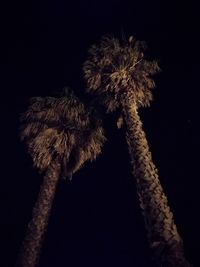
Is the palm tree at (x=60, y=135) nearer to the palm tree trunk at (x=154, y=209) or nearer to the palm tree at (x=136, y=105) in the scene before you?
the palm tree at (x=136, y=105)

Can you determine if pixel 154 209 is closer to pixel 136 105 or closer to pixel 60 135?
pixel 136 105

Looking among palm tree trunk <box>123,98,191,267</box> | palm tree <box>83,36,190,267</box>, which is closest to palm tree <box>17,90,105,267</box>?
palm tree <box>83,36,190,267</box>

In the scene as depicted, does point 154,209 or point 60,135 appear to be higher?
point 60,135

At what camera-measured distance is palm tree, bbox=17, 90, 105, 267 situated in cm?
1766

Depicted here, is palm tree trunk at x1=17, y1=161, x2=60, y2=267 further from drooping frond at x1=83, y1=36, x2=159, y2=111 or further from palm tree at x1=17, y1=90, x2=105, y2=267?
drooping frond at x1=83, y1=36, x2=159, y2=111

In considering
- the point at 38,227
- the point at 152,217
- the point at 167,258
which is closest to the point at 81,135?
the point at 38,227

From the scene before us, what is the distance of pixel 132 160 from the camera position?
532 inches

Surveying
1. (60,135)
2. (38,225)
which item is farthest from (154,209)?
(60,135)

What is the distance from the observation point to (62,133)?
720 inches

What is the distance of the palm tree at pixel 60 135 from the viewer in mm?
17656

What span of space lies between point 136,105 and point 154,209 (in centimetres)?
598

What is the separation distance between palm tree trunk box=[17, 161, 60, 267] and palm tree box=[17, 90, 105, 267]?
0.10 m

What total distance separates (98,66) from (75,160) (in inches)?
187

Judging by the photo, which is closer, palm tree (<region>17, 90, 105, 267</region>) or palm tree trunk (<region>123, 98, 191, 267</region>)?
palm tree trunk (<region>123, 98, 191, 267</region>)
